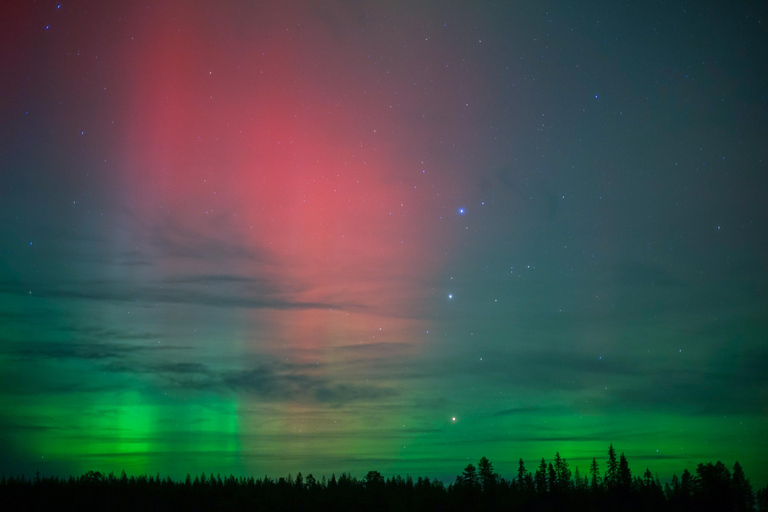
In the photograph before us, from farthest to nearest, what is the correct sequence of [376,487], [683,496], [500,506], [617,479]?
[376,487] → [617,479] → [683,496] → [500,506]

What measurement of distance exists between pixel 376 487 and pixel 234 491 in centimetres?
2306

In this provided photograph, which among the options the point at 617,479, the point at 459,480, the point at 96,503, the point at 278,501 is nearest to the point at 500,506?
the point at 459,480

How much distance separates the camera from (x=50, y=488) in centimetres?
10119

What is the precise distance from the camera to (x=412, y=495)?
104438 millimetres

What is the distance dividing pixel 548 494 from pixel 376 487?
2887 cm

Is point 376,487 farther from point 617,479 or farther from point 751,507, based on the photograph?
point 751,507

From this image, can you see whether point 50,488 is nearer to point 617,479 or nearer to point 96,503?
point 96,503

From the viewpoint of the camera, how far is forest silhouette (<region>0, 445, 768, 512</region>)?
93625 mm

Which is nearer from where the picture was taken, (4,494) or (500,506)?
(500,506)

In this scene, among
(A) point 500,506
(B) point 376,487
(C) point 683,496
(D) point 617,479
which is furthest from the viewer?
(B) point 376,487

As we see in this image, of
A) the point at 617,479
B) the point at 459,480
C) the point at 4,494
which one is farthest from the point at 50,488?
the point at 617,479

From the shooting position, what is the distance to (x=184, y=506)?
324ft

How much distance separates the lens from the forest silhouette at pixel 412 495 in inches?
3686

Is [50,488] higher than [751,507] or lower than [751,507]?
higher
